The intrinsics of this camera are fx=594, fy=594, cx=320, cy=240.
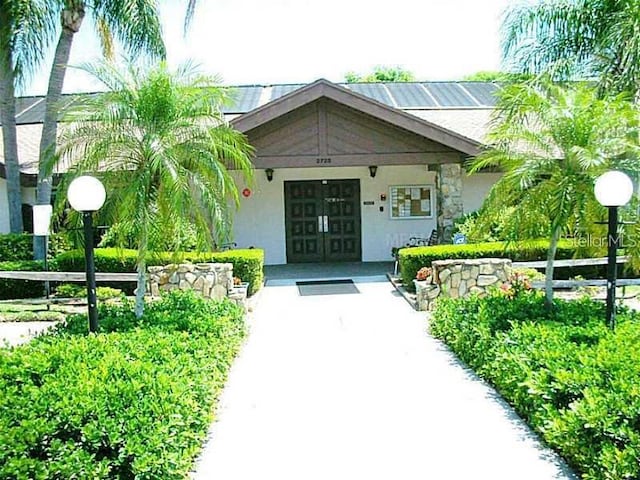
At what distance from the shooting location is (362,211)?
16391 mm

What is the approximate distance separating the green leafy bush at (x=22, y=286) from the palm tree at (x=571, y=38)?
425 inches

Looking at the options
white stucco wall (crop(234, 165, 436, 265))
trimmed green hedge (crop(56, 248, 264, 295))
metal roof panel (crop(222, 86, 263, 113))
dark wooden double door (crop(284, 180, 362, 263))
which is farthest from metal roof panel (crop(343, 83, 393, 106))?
trimmed green hedge (crop(56, 248, 264, 295))

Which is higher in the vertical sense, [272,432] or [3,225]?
[3,225]

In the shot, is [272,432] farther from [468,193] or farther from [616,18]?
[468,193]

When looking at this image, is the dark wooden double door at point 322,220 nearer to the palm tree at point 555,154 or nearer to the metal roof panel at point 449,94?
the metal roof panel at point 449,94

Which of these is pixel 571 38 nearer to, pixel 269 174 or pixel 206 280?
pixel 269 174

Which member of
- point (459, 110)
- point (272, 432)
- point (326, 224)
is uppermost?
point (459, 110)

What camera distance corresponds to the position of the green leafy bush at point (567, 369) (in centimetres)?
379

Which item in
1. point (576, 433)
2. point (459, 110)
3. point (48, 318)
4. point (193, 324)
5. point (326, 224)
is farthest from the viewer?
point (459, 110)

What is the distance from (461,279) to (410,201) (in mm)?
6620

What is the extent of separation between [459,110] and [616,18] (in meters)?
6.66

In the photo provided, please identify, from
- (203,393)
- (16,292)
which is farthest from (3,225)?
(203,393)

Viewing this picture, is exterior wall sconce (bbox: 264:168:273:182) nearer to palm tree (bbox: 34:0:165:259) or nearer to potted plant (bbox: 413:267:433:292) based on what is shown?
palm tree (bbox: 34:0:165:259)

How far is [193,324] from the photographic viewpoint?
21.5 ft
